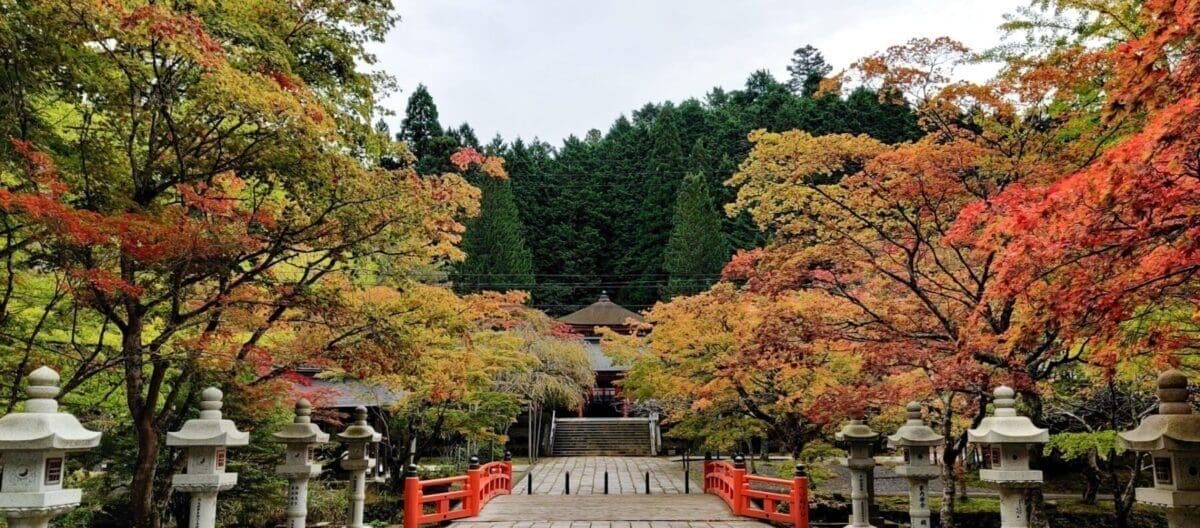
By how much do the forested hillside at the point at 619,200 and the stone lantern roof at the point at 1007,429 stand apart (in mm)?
29838

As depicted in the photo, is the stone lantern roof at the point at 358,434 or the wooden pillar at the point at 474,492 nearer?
the stone lantern roof at the point at 358,434

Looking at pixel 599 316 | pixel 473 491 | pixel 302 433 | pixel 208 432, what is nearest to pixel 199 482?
pixel 208 432

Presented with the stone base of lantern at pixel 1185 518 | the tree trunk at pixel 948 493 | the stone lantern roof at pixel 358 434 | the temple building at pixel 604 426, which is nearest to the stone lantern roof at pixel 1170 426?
the stone base of lantern at pixel 1185 518

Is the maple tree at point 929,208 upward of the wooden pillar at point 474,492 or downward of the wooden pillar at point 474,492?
upward

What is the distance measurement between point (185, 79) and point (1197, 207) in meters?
7.73

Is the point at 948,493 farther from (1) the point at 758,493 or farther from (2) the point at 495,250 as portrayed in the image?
(2) the point at 495,250

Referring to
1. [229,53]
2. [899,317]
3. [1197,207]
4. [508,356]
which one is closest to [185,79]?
[229,53]

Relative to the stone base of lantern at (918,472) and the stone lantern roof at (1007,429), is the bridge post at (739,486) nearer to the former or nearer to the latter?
the stone base of lantern at (918,472)

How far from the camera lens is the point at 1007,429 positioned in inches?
226

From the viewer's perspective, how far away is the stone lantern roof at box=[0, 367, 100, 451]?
3900 mm

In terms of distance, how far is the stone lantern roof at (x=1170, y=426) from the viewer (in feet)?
14.3

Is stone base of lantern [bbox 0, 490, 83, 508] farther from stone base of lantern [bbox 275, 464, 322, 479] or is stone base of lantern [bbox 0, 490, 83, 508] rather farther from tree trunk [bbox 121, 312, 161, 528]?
stone base of lantern [bbox 275, 464, 322, 479]

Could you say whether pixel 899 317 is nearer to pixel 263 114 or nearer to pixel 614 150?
pixel 263 114

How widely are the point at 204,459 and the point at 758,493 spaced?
8181 millimetres
